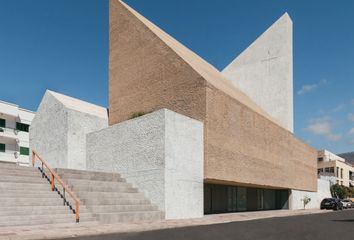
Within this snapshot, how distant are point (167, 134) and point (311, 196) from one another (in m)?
32.8

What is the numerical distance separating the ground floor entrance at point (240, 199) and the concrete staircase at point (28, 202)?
518 inches

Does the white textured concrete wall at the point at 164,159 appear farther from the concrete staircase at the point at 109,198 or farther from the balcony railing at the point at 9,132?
the balcony railing at the point at 9,132

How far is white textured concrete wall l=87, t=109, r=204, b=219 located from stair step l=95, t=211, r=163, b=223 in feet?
3.08

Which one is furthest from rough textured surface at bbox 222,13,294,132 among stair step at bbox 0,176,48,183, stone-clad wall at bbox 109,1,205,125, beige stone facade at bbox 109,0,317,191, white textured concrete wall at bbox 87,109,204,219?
stair step at bbox 0,176,48,183

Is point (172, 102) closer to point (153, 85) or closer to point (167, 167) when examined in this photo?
A: point (153, 85)

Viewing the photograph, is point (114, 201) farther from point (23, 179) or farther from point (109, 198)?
point (23, 179)

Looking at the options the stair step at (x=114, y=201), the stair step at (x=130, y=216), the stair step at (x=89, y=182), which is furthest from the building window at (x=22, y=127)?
the stair step at (x=130, y=216)

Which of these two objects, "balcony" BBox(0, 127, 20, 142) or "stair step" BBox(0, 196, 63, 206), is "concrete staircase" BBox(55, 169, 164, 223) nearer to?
"stair step" BBox(0, 196, 63, 206)

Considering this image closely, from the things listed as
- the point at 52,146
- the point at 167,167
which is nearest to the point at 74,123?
the point at 52,146

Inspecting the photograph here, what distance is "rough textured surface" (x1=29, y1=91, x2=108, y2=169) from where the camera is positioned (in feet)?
84.2

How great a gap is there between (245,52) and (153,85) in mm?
23681

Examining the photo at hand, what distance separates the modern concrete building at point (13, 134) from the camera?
47.2m

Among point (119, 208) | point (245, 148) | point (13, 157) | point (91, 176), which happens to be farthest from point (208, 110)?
point (13, 157)

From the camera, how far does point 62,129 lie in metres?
26.4
